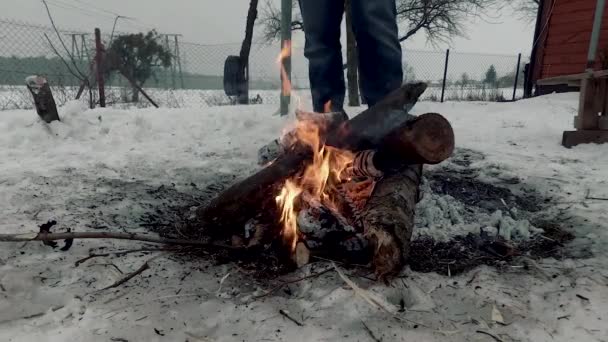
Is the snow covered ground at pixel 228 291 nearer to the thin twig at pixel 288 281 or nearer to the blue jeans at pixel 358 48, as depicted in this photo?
the thin twig at pixel 288 281

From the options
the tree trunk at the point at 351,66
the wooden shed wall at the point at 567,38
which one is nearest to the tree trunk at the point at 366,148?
the tree trunk at the point at 351,66

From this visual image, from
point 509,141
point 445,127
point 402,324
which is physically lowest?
point 402,324

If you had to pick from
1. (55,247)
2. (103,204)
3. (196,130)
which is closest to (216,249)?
(55,247)

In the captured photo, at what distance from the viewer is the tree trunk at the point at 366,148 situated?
167 centimetres

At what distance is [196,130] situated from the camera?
159 inches

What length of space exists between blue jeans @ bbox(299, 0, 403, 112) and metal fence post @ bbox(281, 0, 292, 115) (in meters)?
1.79

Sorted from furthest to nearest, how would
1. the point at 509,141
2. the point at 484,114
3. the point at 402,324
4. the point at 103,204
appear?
the point at 484,114
the point at 509,141
the point at 103,204
the point at 402,324

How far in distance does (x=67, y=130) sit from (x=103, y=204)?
76.6 inches

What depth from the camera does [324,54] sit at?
2.89 meters

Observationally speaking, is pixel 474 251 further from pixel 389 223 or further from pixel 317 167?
pixel 317 167

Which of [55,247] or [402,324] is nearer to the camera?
[402,324]

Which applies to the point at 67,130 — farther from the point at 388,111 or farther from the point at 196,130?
the point at 388,111

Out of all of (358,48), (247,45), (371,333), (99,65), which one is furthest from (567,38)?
(371,333)

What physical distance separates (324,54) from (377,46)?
47cm
